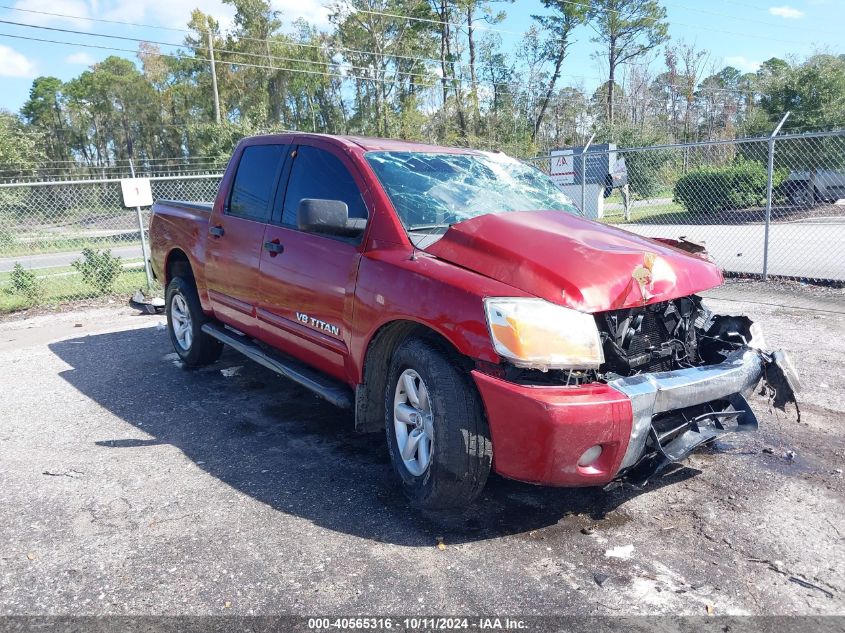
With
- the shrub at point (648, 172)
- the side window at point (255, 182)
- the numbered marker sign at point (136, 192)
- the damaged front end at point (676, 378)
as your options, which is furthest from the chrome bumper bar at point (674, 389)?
the shrub at point (648, 172)

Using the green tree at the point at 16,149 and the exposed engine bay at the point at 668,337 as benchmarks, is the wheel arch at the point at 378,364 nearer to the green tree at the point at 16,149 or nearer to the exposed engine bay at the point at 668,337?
the exposed engine bay at the point at 668,337

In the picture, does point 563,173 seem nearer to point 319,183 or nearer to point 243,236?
point 243,236

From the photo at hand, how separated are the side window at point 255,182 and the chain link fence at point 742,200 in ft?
29.3

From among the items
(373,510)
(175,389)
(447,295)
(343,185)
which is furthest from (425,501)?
(175,389)

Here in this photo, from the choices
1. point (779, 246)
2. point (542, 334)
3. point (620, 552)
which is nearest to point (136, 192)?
point (542, 334)

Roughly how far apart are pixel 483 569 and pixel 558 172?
14.9 m

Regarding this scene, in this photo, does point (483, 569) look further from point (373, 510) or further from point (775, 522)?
point (775, 522)

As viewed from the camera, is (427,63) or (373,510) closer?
(373,510)

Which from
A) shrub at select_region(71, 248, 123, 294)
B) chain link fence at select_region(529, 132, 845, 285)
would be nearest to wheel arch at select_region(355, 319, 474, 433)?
shrub at select_region(71, 248, 123, 294)

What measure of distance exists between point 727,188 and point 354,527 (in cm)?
1844

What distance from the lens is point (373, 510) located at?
3.38m

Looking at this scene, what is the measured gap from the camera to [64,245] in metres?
13.9

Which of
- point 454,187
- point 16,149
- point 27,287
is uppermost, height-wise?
point 16,149

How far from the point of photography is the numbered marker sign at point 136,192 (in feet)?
31.2
